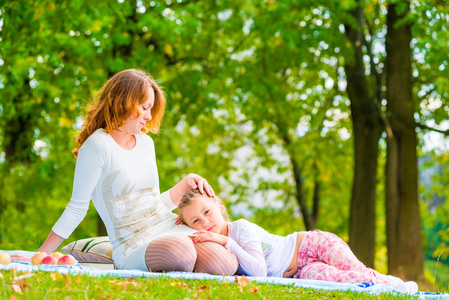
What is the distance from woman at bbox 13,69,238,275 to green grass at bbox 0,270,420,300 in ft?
1.24

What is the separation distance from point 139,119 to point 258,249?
1.32m

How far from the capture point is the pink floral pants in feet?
13.4

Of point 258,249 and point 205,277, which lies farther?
point 258,249

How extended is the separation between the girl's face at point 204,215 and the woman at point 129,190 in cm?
8

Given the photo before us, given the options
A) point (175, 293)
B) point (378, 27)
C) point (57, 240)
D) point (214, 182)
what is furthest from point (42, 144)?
point (175, 293)

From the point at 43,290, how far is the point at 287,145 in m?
11.6

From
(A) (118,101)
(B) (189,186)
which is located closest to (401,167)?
(B) (189,186)

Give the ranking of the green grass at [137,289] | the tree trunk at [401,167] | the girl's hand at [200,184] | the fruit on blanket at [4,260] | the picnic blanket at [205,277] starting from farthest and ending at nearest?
the tree trunk at [401,167] < the girl's hand at [200,184] < the fruit on blanket at [4,260] < the picnic blanket at [205,277] < the green grass at [137,289]

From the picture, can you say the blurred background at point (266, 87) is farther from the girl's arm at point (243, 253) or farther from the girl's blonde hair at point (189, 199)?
the girl's arm at point (243, 253)

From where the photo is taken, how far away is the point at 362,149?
10547 millimetres

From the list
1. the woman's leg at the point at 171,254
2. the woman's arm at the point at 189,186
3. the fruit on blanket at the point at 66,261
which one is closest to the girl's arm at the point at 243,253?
the woman's leg at the point at 171,254

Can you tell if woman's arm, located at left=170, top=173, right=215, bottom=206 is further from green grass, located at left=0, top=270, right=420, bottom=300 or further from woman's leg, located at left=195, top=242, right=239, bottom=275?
green grass, located at left=0, top=270, right=420, bottom=300

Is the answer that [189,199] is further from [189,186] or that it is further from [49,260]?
[49,260]

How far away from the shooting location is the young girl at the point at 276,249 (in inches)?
160
